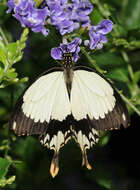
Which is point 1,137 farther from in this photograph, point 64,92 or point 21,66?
point 64,92

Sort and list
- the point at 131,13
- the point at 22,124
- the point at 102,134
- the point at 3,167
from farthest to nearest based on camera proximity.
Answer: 1. the point at 131,13
2. the point at 102,134
3. the point at 22,124
4. the point at 3,167

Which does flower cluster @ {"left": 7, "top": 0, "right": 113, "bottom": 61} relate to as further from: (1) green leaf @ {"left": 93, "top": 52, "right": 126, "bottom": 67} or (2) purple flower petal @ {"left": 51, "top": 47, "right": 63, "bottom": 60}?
(1) green leaf @ {"left": 93, "top": 52, "right": 126, "bottom": 67}

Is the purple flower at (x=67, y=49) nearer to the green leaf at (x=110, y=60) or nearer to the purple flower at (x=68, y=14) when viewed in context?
the purple flower at (x=68, y=14)

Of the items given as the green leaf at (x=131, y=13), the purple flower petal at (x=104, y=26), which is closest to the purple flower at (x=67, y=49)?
the purple flower petal at (x=104, y=26)

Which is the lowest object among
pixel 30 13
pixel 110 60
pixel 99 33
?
pixel 110 60

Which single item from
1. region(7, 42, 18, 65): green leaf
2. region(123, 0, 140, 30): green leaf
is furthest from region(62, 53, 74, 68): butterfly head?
region(123, 0, 140, 30): green leaf

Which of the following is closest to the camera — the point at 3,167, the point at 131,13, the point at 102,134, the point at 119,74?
the point at 3,167

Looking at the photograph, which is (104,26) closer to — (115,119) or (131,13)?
(115,119)

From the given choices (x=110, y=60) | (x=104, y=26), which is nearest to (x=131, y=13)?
(x=110, y=60)

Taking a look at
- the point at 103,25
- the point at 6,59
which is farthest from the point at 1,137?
the point at 103,25
